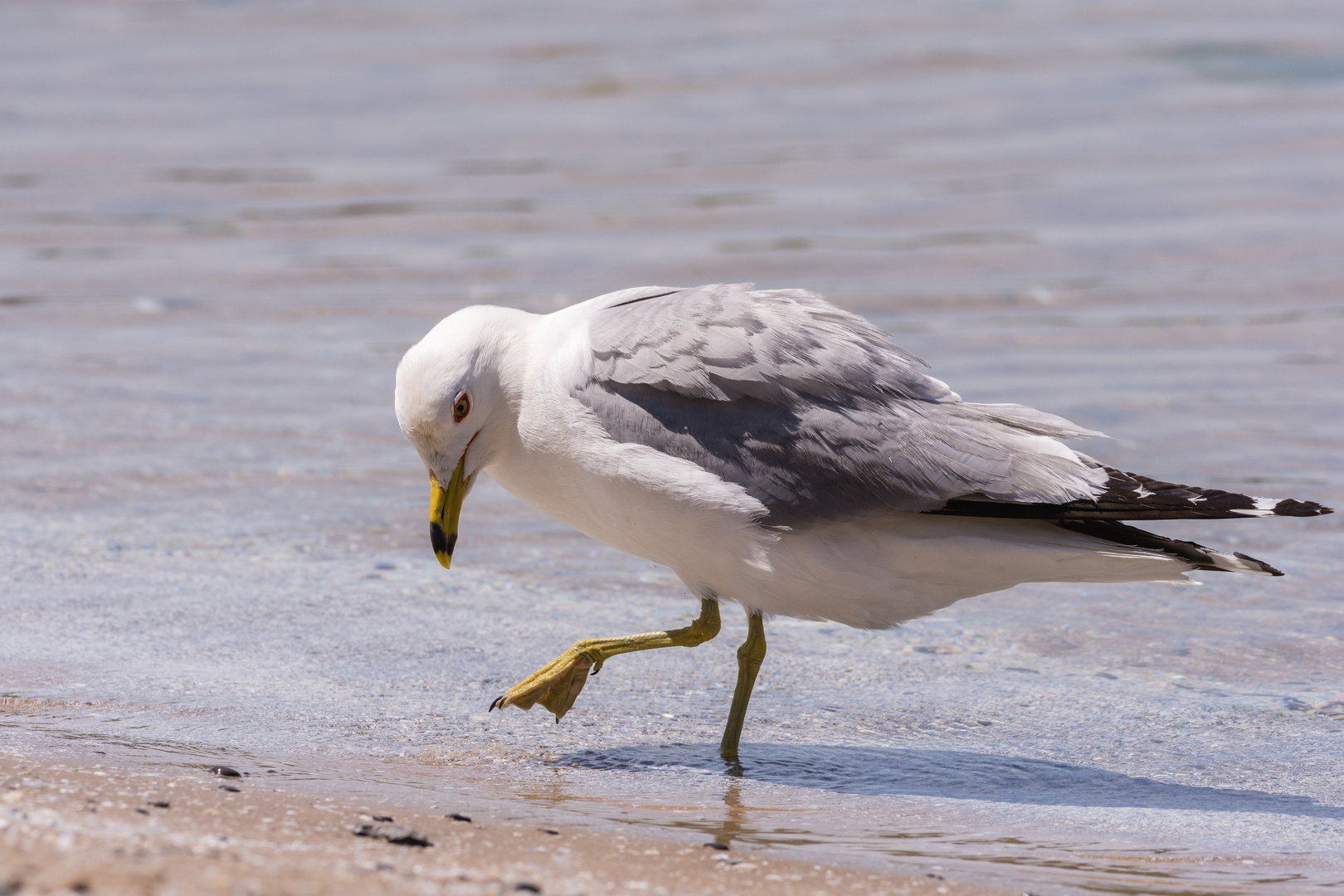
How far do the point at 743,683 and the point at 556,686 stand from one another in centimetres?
52

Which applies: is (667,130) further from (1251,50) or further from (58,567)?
(58,567)

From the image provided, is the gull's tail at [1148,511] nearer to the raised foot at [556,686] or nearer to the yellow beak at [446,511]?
the raised foot at [556,686]

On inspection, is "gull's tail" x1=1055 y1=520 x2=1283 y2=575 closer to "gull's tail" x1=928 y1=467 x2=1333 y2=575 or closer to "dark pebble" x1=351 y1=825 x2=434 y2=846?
"gull's tail" x1=928 y1=467 x2=1333 y2=575

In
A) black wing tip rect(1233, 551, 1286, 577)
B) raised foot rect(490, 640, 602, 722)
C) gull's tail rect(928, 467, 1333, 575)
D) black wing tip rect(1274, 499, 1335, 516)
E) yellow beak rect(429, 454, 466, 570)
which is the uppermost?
black wing tip rect(1274, 499, 1335, 516)

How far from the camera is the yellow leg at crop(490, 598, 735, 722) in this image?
15.0 feet

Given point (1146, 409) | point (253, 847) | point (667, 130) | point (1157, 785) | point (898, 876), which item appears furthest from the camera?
point (667, 130)

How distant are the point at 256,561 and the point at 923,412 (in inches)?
106

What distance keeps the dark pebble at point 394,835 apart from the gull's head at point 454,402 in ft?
4.40

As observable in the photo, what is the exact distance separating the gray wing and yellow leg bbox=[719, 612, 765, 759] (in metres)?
0.50

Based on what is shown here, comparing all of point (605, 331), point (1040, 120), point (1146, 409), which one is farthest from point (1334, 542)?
point (1040, 120)

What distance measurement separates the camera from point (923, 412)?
4.50 metres

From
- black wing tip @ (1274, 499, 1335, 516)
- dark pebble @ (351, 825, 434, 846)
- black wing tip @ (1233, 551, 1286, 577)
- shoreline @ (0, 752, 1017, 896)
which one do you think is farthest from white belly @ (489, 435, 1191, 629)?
dark pebble @ (351, 825, 434, 846)

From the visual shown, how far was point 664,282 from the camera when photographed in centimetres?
1152

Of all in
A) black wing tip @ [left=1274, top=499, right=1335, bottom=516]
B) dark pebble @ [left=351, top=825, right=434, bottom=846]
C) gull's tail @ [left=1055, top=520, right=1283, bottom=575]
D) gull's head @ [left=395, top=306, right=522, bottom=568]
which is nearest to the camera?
dark pebble @ [left=351, top=825, right=434, bottom=846]
